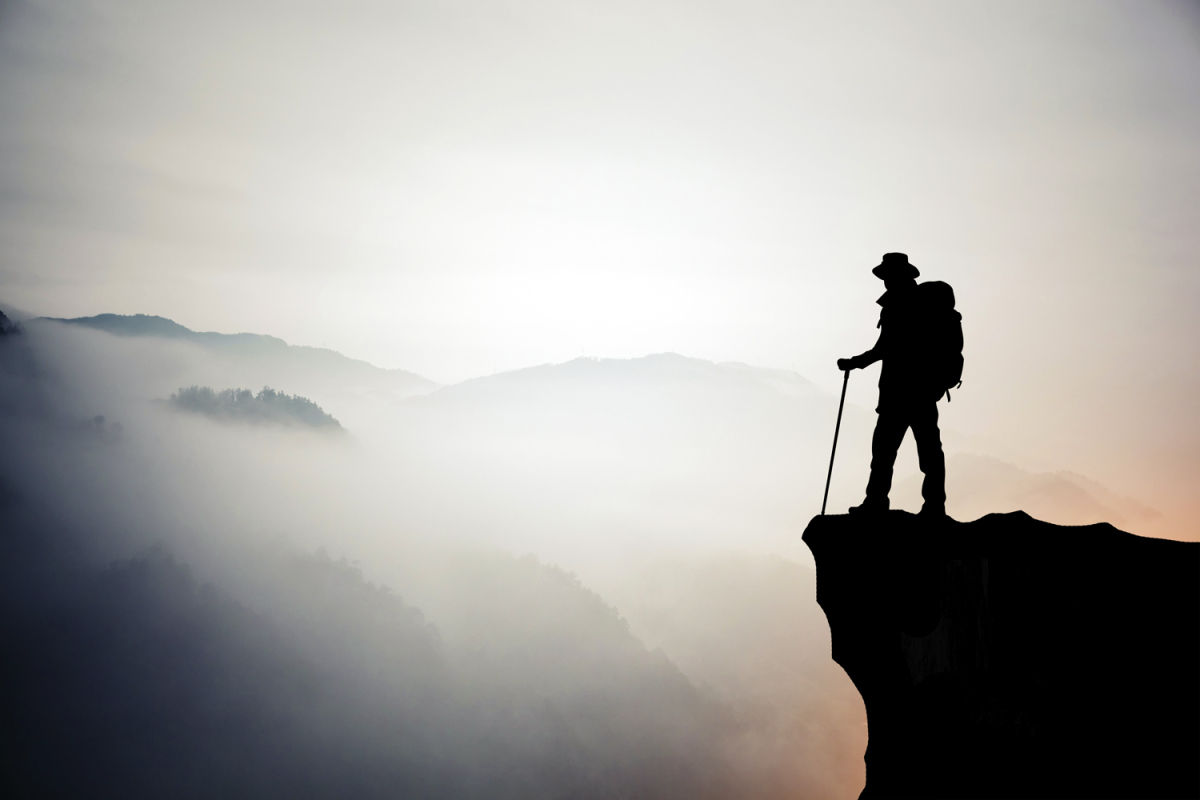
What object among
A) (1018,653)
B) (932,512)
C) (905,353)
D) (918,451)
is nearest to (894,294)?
(905,353)

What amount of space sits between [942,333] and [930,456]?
1.39m

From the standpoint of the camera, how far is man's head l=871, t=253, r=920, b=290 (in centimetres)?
723

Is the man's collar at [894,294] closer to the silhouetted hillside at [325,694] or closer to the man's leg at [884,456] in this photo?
the man's leg at [884,456]

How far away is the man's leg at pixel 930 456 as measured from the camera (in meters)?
7.03

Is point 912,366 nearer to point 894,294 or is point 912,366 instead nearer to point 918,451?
point 894,294

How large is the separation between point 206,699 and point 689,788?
11058 cm

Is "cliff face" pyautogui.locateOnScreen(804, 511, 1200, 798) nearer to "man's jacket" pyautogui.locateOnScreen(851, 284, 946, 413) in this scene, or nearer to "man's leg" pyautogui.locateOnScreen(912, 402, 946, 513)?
"man's leg" pyautogui.locateOnScreen(912, 402, 946, 513)

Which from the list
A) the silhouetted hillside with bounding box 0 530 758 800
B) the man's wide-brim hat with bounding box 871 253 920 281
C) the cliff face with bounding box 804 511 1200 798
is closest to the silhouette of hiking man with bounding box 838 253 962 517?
the man's wide-brim hat with bounding box 871 253 920 281

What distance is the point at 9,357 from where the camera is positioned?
12575 centimetres

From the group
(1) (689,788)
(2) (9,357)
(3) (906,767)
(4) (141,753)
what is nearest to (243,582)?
(4) (141,753)

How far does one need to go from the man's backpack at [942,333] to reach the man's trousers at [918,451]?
360 mm

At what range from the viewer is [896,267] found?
23.7ft

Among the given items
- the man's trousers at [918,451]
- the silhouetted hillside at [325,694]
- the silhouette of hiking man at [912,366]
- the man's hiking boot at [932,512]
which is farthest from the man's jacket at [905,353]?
the silhouetted hillside at [325,694]

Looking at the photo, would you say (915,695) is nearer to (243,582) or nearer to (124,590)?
(124,590)
